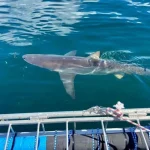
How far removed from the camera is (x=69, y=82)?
8.87 m

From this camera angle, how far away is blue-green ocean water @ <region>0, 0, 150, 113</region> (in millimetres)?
8445

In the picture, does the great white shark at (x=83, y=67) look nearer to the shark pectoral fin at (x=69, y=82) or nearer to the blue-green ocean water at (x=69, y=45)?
the shark pectoral fin at (x=69, y=82)

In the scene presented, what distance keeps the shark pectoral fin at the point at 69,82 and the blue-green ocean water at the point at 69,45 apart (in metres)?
0.17

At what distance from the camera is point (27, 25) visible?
13.8 m

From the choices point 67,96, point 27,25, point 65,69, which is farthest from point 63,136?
point 27,25

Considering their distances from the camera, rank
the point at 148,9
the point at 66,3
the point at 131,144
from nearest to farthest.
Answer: the point at 131,144 < the point at 148,9 < the point at 66,3

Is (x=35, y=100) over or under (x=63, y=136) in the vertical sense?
over

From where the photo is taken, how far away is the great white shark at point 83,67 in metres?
8.97

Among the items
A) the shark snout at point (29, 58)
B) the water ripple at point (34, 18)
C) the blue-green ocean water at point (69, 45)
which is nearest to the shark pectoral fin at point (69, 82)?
the blue-green ocean water at point (69, 45)

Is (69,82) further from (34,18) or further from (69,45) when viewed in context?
(34,18)

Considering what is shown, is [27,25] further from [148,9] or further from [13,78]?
[148,9]


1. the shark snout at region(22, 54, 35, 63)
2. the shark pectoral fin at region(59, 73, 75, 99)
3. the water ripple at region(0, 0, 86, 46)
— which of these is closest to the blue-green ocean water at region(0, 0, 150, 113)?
the water ripple at region(0, 0, 86, 46)

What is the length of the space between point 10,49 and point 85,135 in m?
6.63

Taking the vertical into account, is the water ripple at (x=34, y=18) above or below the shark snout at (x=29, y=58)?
above
